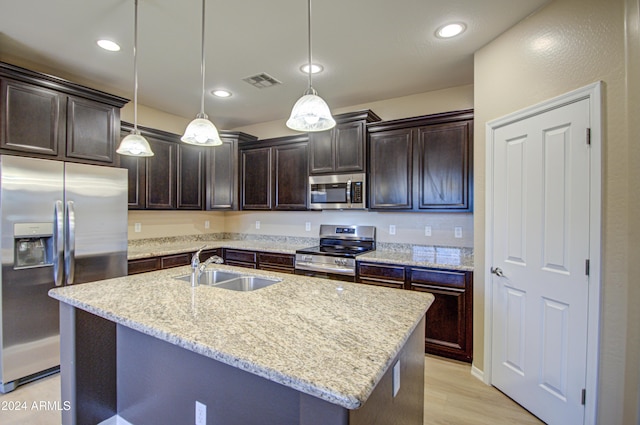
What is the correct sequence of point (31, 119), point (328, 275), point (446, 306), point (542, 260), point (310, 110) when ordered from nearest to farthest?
point (310, 110) → point (542, 260) → point (31, 119) → point (446, 306) → point (328, 275)

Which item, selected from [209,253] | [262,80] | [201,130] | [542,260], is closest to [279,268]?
[209,253]

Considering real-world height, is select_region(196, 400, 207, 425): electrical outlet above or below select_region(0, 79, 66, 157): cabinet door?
below

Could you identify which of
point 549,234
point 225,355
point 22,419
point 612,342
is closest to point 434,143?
point 549,234

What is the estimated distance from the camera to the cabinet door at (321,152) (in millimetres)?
3668

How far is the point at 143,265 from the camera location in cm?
329

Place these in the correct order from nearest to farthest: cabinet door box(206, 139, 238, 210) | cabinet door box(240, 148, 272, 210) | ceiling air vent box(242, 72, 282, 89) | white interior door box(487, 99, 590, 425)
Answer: white interior door box(487, 99, 590, 425), ceiling air vent box(242, 72, 282, 89), cabinet door box(240, 148, 272, 210), cabinet door box(206, 139, 238, 210)

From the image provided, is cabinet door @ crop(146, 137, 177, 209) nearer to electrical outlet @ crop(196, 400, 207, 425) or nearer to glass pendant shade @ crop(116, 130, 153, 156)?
glass pendant shade @ crop(116, 130, 153, 156)

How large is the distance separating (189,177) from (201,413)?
3.30 meters

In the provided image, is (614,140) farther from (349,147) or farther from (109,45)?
(109,45)

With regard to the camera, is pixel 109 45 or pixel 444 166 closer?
pixel 109 45

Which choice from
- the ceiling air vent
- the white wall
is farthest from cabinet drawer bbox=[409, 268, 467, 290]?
the ceiling air vent

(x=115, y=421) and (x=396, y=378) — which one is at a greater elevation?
(x=396, y=378)

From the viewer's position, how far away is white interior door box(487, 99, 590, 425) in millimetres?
1796

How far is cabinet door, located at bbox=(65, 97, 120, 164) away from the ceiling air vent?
1363mm
